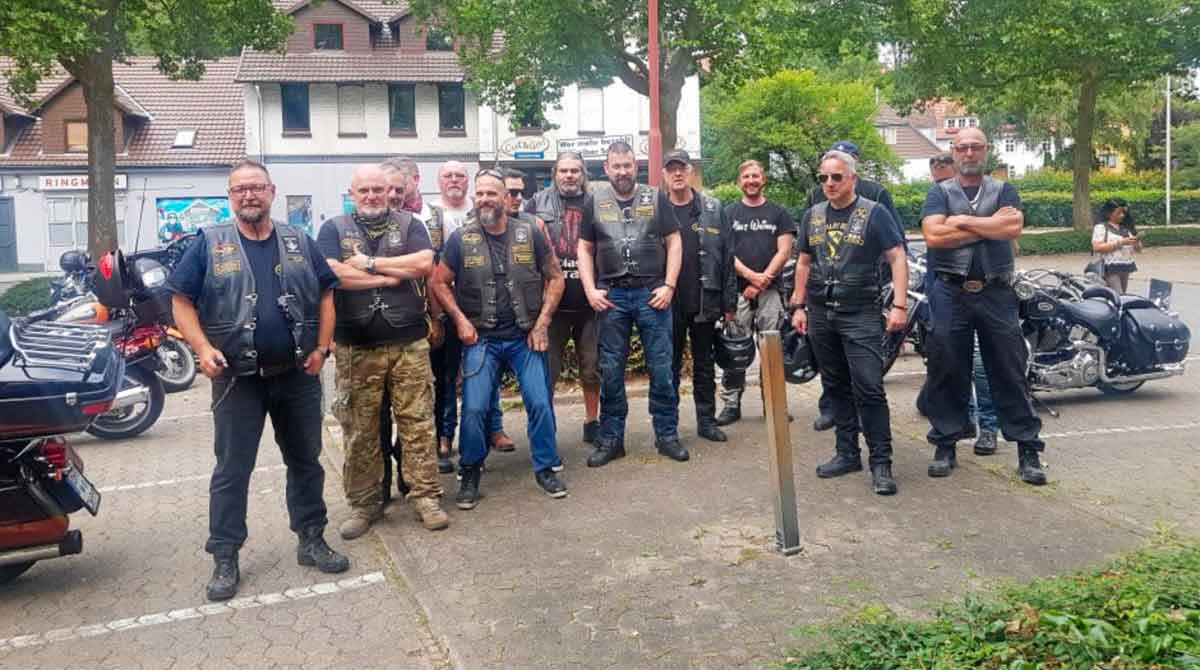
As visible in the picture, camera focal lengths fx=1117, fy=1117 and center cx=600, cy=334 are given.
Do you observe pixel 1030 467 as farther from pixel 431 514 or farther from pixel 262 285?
pixel 262 285

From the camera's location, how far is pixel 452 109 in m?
39.5

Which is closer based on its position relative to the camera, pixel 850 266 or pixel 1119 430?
pixel 850 266

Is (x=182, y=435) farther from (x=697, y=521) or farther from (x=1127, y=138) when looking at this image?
(x=1127, y=138)

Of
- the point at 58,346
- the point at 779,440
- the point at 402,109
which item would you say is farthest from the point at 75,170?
the point at 779,440

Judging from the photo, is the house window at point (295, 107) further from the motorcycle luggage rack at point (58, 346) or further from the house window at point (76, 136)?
the motorcycle luggage rack at point (58, 346)

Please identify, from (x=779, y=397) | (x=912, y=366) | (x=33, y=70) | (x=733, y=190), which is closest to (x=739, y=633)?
(x=779, y=397)

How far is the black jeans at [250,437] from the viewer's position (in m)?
5.14

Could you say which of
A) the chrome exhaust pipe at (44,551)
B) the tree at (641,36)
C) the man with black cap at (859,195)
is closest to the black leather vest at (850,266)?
the man with black cap at (859,195)

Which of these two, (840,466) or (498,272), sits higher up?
(498,272)

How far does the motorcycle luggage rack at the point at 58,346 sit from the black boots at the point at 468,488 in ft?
6.68

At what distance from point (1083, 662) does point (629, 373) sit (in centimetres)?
672

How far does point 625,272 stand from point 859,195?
1.64m

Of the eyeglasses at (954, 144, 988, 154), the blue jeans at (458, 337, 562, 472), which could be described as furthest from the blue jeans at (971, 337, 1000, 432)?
the blue jeans at (458, 337, 562, 472)

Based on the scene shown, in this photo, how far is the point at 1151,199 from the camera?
42.7m
